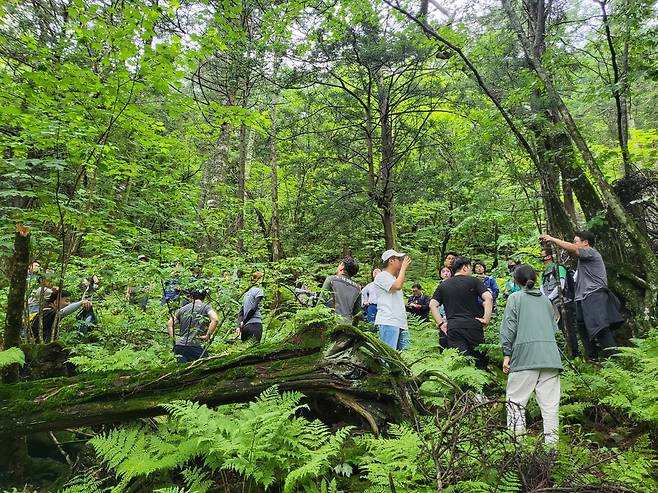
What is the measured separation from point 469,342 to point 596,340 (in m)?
2.58

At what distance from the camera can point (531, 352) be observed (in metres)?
4.34

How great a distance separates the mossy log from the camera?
347cm

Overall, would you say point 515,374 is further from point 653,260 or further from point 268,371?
point 653,260

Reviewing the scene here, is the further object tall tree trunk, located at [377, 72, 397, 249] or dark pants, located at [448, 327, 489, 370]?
tall tree trunk, located at [377, 72, 397, 249]

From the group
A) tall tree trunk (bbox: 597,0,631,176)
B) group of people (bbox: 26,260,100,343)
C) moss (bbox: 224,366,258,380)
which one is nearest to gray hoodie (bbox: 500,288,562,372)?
moss (bbox: 224,366,258,380)

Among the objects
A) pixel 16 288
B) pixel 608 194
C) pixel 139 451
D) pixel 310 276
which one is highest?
pixel 608 194

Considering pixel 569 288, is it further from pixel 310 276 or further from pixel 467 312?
pixel 310 276

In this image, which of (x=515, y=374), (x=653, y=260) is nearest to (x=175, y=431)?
(x=515, y=374)

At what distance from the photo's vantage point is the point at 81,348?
5391 millimetres

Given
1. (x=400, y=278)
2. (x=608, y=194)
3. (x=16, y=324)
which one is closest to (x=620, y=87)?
(x=608, y=194)

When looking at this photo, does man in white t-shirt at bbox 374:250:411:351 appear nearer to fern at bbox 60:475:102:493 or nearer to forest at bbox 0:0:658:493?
forest at bbox 0:0:658:493

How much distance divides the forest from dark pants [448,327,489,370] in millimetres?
74

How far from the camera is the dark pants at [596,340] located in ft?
21.5

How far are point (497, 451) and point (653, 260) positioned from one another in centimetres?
585
